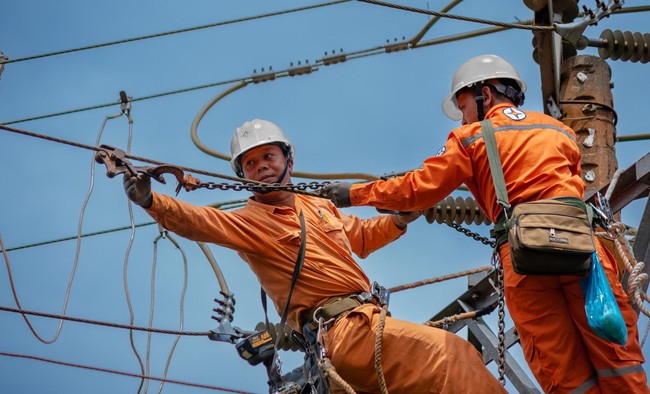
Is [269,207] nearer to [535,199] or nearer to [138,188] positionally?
[138,188]

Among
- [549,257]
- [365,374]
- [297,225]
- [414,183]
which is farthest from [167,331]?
[549,257]

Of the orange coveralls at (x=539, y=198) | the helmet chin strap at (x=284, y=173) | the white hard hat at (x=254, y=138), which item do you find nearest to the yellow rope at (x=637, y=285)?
the orange coveralls at (x=539, y=198)

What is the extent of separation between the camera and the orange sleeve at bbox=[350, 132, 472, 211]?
6.32 meters

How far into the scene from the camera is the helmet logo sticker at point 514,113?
21.2 ft

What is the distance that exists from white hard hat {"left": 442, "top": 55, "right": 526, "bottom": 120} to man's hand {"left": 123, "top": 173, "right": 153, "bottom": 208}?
1.80 m

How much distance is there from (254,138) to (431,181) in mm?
1635

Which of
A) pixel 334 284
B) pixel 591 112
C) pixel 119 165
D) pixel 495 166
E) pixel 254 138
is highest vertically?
pixel 254 138

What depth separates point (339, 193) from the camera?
21.9 ft

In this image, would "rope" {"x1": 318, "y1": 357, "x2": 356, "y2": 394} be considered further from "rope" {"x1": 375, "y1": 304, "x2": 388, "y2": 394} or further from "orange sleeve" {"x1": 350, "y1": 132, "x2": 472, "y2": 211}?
"orange sleeve" {"x1": 350, "y1": 132, "x2": 472, "y2": 211}

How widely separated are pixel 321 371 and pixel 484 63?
1939 mm

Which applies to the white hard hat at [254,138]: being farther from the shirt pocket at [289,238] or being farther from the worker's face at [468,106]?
the worker's face at [468,106]

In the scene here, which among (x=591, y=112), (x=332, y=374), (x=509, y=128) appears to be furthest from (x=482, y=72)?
(x=332, y=374)

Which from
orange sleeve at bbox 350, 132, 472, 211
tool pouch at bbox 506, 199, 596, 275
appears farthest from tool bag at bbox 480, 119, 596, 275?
orange sleeve at bbox 350, 132, 472, 211

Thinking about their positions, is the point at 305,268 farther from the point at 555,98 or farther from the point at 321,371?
the point at 555,98
